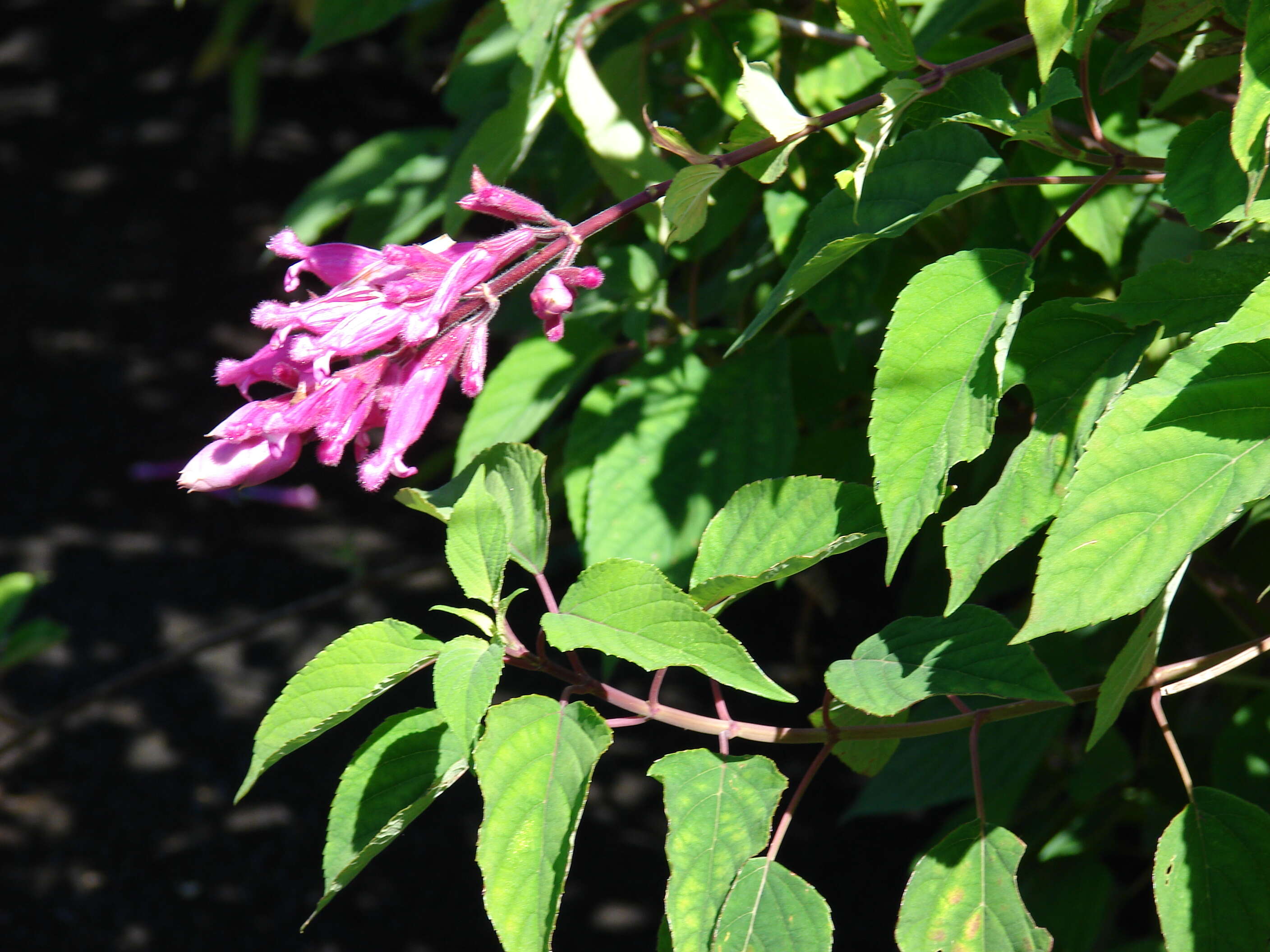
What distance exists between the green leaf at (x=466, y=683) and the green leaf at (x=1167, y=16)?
76 cm

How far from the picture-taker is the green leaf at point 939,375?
2.65 feet

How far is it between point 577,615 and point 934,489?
312 millimetres

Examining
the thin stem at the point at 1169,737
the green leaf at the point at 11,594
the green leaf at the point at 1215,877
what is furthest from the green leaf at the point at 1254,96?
the green leaf at the point at 11,594

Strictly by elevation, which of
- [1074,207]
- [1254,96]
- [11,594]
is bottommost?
[11,594]

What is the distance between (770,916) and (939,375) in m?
0.46

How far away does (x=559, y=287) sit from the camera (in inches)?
32.4

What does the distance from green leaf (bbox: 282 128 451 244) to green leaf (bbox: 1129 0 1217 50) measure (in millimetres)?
1156

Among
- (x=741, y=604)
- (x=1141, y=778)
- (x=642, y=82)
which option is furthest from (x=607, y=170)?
(x=741, y=604)

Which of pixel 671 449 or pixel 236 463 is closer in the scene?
pixel 236 463

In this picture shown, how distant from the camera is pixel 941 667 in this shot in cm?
89

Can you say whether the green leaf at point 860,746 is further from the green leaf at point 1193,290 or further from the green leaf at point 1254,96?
the green leaf at point 1254,96

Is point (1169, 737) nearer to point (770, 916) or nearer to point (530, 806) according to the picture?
point (770, 916)

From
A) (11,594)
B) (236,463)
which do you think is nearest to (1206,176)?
(236,463)

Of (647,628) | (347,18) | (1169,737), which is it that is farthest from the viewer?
(347,18)
